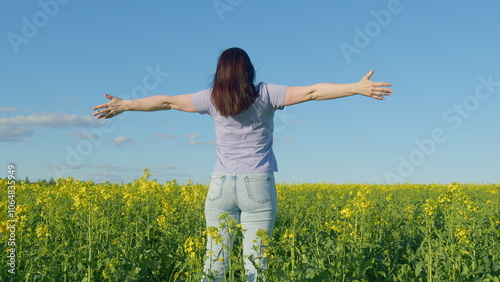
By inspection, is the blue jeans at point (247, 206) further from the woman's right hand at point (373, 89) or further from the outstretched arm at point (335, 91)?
the woman's right hand at point (373, 89)

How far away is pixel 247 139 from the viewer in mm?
3668

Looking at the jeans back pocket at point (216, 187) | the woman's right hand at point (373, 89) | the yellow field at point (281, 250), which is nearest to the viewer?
the woman's right hand at point (373, 89)

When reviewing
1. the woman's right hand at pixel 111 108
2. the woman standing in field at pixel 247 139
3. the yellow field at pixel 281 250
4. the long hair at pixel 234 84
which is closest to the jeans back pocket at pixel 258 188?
the woman standing in field at pixel 247 139

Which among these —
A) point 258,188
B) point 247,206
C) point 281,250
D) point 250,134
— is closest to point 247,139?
point 250,134

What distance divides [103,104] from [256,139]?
1.47m

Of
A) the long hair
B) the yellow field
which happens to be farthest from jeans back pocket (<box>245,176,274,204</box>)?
the long hair

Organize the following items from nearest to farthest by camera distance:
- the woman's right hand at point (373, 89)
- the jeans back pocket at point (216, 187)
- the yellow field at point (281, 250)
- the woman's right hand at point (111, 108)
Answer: the woman's right hand at point (373, 89) → the jeans back pocket at point (216, 187) → the yellow field at point (281, 250) → the woman's right hand at point (111, 108)

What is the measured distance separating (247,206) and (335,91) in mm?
1122

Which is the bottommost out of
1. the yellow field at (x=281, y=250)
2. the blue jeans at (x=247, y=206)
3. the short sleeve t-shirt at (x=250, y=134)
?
the yellow field at (x=281, y=250)

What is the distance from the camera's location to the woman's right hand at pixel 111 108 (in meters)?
4.09

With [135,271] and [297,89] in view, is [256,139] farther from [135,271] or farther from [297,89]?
[135,271]

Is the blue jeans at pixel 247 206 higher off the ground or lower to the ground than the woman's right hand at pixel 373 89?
lower

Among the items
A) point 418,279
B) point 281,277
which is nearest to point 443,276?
point 418,279

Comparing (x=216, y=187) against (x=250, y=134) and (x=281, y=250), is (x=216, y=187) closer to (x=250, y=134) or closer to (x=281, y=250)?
(x=250, y=134)
